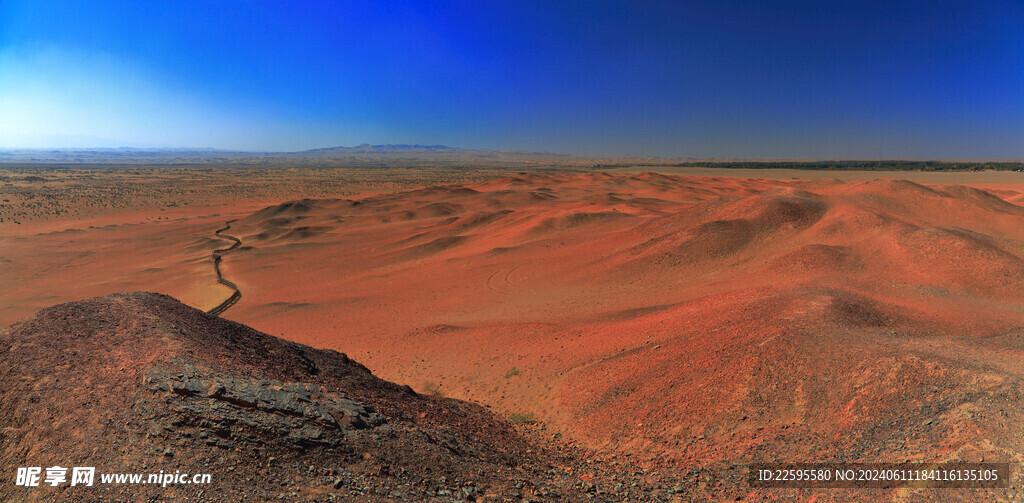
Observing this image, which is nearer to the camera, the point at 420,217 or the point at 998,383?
the point at 998,383

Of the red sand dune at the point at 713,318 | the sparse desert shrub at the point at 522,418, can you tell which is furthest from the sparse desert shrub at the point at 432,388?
the sparse desert shrub at the point at 522,418

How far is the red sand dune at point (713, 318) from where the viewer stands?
664 centimetres

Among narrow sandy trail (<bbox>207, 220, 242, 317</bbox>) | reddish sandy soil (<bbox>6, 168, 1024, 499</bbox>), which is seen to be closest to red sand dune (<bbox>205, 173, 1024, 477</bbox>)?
reddish sandy soil (<bbox>6, 168, 1024, 499</bbox>)

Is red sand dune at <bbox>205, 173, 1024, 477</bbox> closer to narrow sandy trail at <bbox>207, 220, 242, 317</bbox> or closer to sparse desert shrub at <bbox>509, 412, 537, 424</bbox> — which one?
sparse desert shrub at <bbox>509, 412, 537, 424</bbox>

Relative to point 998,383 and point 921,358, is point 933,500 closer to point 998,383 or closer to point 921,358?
point 998,383

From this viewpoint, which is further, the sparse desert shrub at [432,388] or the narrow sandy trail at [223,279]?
the narrow sandy trail at [223,279]

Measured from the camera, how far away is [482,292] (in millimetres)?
18984

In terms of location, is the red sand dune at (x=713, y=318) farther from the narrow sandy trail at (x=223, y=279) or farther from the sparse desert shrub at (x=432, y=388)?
the narrow sandy trail at (x=223, y=279)

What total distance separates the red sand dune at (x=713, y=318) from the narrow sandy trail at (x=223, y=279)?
0.44 meters

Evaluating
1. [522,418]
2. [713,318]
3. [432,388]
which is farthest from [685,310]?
[432,388]

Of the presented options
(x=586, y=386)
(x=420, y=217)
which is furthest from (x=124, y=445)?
(x=420, y=217)

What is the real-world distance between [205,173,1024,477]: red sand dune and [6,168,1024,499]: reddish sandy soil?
0.17ft

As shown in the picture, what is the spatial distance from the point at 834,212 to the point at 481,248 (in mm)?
17904

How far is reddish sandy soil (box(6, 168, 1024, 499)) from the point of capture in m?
6.70
